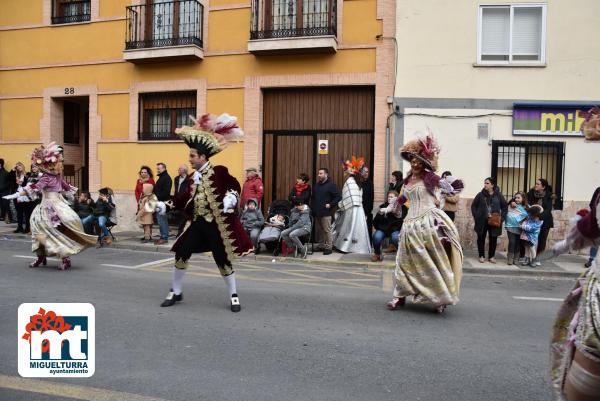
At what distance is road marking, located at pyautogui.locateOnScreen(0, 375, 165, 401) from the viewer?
378cm

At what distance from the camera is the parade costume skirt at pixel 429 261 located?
248 inches

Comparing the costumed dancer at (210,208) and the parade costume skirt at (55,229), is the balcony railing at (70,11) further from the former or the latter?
the costumed dancer at (210,208)

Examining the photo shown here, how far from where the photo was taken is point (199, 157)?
6.34m

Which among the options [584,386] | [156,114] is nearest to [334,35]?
[156,114]

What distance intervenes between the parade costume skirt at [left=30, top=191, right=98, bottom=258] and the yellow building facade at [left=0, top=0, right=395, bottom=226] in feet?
19.1

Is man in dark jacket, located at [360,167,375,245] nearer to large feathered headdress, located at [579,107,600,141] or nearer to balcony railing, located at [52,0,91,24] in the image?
large feathered headdress, located at [579,107,600,141]

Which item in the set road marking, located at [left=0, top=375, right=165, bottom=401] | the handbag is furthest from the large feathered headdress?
the handbag

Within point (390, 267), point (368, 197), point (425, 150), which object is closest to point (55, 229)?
point (390, 267)

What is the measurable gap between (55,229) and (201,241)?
3.67 meters

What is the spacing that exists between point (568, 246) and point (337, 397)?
6.09 ft

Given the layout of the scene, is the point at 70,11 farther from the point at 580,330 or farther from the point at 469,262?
the point at 580,330

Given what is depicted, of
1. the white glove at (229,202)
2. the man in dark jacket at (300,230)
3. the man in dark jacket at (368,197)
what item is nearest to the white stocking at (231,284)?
the white glove at (229,202)

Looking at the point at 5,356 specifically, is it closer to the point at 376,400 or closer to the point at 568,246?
the point at 376,400

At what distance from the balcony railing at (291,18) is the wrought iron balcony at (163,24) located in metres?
1.69
